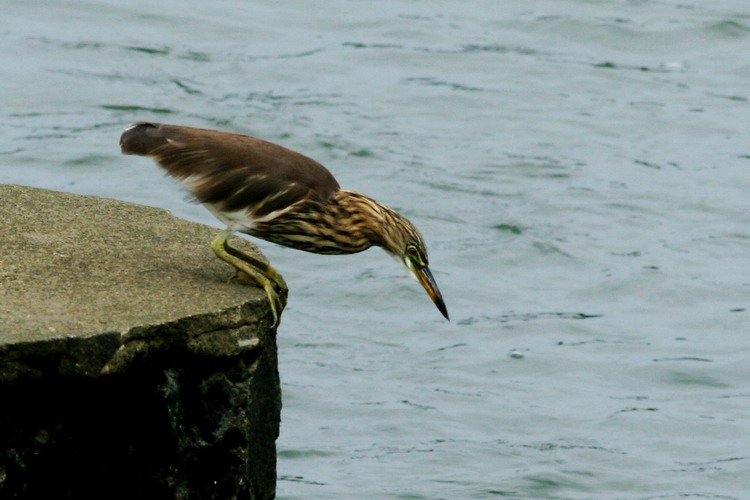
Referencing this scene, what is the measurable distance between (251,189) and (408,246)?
79cm

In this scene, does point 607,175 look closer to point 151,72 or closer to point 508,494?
point 151,72

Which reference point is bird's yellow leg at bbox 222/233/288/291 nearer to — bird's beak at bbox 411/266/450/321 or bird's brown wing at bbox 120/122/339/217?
bird's brown wing at bbox 120/122/339/217

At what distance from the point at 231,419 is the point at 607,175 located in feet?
27.4

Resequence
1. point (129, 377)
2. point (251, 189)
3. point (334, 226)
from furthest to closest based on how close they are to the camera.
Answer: point (334, 226), point (251, 189), point (129, 377)

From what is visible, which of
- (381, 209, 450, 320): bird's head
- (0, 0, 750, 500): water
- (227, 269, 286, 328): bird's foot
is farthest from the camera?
(0, 0, 750, 500): water

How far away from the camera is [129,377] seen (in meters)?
5.07

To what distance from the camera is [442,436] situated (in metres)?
8.69

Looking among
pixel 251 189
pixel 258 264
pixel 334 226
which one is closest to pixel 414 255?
pixel 334 226

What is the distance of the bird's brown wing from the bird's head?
0.43 m

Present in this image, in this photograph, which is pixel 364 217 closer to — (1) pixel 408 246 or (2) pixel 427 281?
(1) pixel 408 246

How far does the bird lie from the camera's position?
5871 millimetres

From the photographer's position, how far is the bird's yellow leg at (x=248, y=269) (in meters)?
5.70

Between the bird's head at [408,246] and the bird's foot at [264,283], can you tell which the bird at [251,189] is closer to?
the bird's foot at [264,283]

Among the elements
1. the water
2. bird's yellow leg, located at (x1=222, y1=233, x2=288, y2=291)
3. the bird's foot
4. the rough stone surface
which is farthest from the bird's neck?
the water
